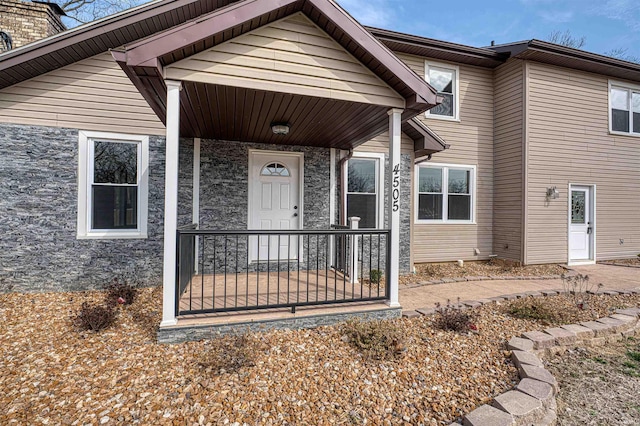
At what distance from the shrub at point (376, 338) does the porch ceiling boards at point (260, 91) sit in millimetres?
2568

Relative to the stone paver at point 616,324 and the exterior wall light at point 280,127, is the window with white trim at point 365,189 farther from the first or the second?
the stone paver at point 616,324

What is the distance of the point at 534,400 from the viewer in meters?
2.24

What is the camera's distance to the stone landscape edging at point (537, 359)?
6.84 ft

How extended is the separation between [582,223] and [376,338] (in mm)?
8248

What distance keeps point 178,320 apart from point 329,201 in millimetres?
3676

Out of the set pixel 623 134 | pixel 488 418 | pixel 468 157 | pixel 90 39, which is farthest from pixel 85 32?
pixel 623 134

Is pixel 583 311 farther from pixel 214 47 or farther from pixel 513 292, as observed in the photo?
pixel 214 47

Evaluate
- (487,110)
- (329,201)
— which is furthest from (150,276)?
(487,110)

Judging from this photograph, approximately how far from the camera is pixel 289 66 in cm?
340

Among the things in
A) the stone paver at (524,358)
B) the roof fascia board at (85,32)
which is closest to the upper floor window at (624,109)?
the stone paver at (524,358)

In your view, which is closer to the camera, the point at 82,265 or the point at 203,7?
the point at 82,265

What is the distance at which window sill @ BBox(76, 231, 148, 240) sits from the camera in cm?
491

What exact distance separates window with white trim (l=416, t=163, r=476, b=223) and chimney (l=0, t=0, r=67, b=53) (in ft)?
27.2

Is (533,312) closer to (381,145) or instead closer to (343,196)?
(343,196)
